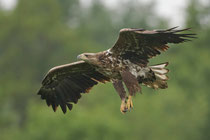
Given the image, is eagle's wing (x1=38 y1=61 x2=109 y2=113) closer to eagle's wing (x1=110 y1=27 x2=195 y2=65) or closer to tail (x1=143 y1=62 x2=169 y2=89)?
tail (x1=143 y1=62 x2=169 y2=89)

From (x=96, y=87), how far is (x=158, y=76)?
2456cm

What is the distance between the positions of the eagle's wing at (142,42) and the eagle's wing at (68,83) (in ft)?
4.25

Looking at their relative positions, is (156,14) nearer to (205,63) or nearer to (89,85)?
(205,63)

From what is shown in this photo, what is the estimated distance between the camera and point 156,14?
61906 mm

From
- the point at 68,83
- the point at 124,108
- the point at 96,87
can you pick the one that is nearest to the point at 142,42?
the point at 124,108

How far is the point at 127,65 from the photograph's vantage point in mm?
13000

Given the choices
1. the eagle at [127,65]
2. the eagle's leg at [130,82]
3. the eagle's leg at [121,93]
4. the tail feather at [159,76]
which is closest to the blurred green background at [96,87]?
the eagle at [127,65]

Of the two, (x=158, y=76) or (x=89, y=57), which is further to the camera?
(x=158, y=76)

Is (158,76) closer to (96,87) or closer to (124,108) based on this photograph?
(124,108)

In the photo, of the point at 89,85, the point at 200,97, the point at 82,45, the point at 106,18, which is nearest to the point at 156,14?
the point at 106,18

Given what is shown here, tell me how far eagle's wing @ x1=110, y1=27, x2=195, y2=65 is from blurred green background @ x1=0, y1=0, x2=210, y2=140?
651 inches

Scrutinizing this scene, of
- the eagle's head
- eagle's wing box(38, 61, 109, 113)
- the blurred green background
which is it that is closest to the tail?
eagle's wing box(38, 61, 109, 113)

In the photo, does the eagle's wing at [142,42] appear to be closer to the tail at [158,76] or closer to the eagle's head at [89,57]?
the eagle's head at [89,57]

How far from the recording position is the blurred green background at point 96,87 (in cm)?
3141
